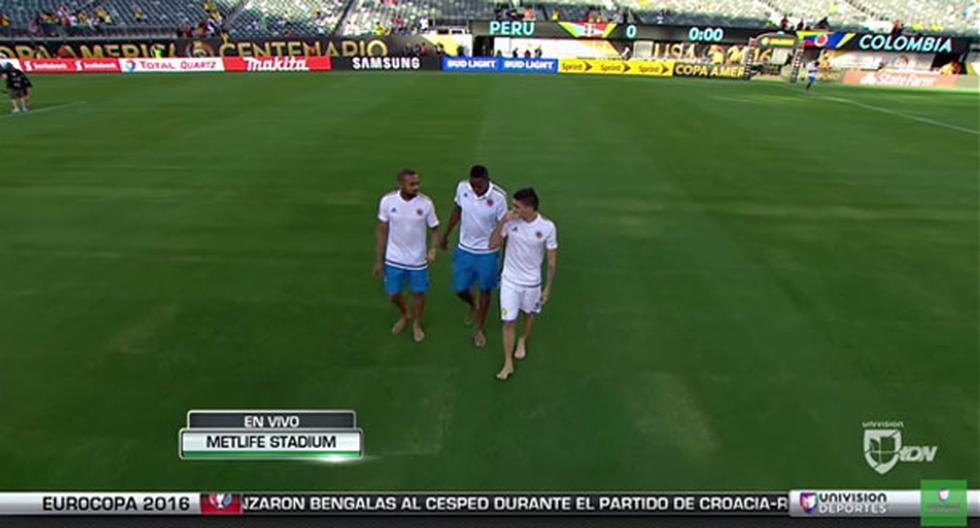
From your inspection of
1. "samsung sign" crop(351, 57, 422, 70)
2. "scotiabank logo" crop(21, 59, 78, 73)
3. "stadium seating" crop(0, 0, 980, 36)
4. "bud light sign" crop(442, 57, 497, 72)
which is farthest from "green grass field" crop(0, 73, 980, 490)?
"stadium seating" crop(0, 0, 980, 36)

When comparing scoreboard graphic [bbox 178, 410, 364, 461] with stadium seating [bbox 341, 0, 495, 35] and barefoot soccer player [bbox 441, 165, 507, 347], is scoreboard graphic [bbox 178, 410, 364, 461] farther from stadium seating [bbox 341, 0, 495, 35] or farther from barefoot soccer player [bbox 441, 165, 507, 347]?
stadium seating [bbox 341, 0, 495, 35]

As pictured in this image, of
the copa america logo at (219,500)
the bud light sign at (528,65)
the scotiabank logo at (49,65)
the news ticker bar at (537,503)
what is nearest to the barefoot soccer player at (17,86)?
the scotiabank logo at (49,65)

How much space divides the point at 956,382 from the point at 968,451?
3.78 feet

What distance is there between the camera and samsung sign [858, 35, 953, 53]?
138 feet

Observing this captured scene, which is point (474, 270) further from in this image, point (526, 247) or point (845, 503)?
point (845, 503)

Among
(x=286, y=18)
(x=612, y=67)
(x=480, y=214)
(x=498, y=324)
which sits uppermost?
(x=286, y=18)

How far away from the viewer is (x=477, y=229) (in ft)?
16.9

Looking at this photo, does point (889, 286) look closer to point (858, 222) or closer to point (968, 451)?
point (858, 222)

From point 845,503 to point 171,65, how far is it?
140 ft

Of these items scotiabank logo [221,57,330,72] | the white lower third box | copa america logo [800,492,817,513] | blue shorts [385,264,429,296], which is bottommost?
scotiabank logo [221,57,330,72]

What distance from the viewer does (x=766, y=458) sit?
4.41m

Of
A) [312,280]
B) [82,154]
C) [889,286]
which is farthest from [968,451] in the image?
[82,154]

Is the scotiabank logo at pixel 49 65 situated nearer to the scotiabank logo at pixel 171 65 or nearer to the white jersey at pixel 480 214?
the scotiabank logo at pixel 171 65

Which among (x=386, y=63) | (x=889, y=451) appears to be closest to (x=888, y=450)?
(x=889, y=451)
